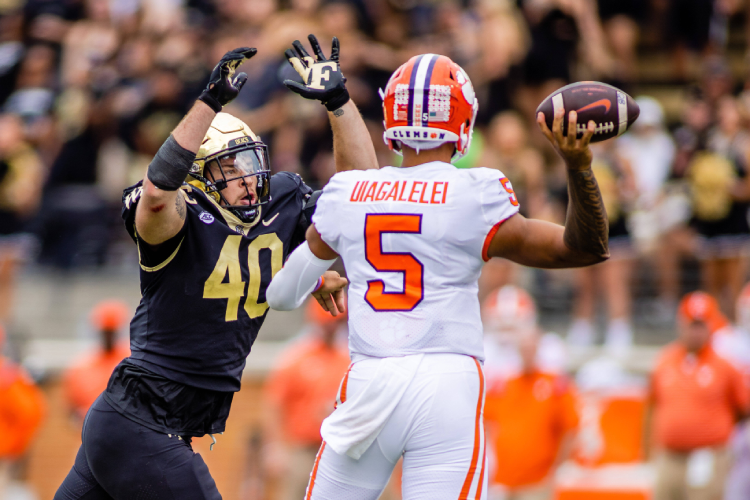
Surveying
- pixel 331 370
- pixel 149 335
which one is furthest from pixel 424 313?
pixel 331 370

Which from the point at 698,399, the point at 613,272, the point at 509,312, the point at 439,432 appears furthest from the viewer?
the point at 613,272

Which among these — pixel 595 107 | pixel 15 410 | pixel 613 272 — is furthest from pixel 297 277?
pixel 15 410

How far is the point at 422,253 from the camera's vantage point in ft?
11.3

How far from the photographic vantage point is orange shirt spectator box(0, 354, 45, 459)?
9.45 metres

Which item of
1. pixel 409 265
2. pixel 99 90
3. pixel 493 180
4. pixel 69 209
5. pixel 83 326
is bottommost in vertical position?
pixel 83 326

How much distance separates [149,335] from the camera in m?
3.96

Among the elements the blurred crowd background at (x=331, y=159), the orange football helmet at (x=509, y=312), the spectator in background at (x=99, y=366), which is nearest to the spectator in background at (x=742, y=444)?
the blurred crowd background at (x=331, y=159)

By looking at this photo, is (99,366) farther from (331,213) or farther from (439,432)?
(439,432)

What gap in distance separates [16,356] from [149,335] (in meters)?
6.49

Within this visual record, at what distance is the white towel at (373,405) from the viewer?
11.3 feet

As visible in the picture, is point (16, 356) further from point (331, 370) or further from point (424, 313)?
point (424, 313)

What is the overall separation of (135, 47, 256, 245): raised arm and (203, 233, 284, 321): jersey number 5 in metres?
0.26

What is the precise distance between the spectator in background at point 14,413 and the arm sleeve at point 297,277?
21.5ft

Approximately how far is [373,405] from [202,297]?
0.91 metres
